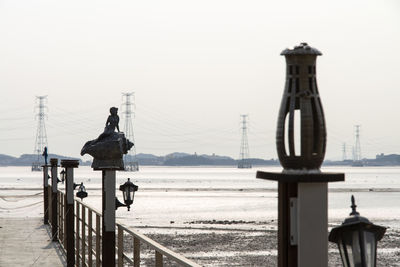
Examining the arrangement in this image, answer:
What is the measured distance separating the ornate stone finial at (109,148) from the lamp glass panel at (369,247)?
5866 millimetres

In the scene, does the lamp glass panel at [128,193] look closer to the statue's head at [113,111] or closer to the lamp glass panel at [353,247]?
the statue's head at [113,111]

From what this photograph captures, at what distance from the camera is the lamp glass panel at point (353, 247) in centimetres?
351

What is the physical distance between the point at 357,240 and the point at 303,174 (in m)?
0.40

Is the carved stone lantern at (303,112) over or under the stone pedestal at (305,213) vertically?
over

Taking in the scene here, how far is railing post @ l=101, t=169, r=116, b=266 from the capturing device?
886 cm

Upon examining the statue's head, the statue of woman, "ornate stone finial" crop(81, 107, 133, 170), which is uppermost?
the statue's head

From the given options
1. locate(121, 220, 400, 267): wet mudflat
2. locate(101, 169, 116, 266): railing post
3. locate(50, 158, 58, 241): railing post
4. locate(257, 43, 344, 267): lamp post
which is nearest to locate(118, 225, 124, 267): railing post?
locate(101, 169, 116, 266): railing post

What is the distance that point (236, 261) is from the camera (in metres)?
28.0

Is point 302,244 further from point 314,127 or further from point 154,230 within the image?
point 154,230

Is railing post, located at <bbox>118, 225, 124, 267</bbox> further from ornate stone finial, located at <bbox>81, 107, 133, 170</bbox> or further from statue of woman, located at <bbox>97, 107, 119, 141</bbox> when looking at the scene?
statue of woman, located at <bbox>97, 107, 119, 141</bbox>

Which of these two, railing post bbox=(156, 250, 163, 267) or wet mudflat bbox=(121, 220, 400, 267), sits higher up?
railing post bbox=(156, 250, 163, 267)

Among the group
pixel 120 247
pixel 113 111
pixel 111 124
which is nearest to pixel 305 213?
pixel 120 247

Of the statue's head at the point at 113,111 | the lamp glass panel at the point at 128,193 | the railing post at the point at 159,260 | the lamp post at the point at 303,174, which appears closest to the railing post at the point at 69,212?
the lamp glass panel at the point at 128,193

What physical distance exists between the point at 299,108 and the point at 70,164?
11.2 metres
